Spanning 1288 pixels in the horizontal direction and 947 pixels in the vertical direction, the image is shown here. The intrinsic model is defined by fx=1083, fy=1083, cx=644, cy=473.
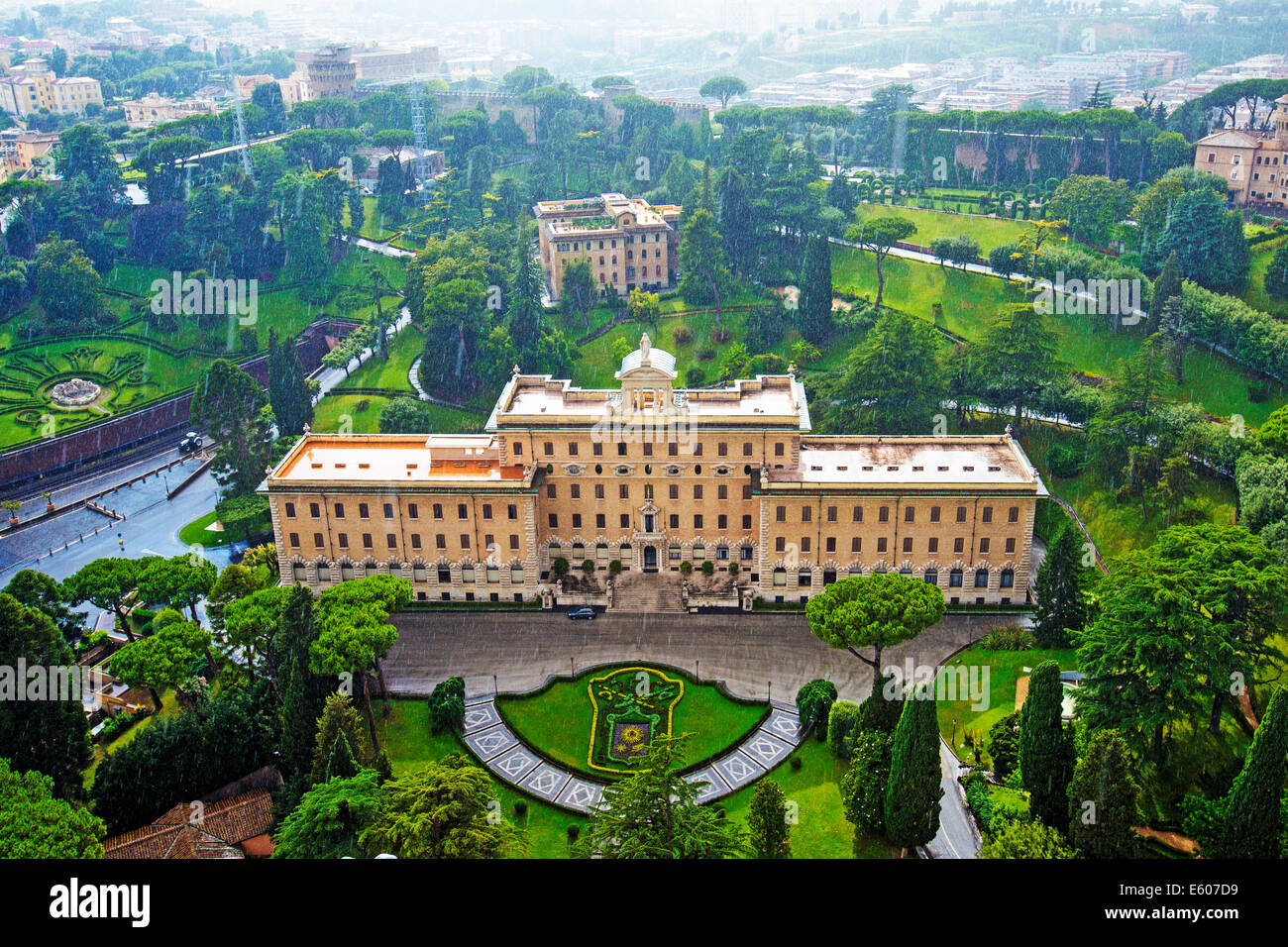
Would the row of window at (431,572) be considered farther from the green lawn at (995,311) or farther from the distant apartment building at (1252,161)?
the distant apartment building at (1252,161)

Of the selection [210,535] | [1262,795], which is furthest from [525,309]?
[1262,795]

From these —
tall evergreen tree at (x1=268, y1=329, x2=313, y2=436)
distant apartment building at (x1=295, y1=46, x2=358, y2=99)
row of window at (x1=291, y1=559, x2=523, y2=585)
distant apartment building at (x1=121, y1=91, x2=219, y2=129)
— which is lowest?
row of window at (x1=291, y1=559, x2=523, y2=585)

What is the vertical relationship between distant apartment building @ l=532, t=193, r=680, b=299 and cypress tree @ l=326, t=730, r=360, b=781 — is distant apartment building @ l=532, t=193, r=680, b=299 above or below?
above

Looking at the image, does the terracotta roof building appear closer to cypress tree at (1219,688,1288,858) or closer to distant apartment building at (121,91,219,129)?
cypress tree at (1219,688,1288,858)

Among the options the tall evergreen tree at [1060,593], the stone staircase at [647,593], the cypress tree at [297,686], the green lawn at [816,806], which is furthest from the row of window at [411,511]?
the tall evergreen tree at [1060,593]

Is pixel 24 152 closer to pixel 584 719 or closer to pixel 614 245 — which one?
pixel 614 245
